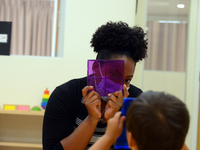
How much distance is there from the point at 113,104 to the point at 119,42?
0.24m

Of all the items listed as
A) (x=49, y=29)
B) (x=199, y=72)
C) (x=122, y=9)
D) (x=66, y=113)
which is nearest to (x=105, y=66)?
(x=66, y=113)

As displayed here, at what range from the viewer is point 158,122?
0.56 meters

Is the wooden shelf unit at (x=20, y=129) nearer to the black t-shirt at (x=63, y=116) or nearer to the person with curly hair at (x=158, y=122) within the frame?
the black t-shirt at (x=63, y=116)

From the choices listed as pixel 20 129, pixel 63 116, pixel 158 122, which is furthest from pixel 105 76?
pixel 20 129

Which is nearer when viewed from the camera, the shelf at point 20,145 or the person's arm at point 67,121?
the person's arm at point 67,121

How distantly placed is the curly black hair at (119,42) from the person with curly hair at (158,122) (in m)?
0.34

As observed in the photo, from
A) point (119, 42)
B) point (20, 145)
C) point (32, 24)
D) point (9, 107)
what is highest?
point (32, 24)

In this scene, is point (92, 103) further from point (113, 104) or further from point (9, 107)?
point (9, 107)

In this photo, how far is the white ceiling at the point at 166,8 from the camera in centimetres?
235

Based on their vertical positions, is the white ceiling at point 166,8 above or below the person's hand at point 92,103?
above

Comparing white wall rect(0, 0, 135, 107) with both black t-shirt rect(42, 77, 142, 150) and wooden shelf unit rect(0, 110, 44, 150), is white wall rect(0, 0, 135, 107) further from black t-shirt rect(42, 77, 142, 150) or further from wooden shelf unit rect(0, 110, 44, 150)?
black t-shirt rect(42, 77, 142, 150)

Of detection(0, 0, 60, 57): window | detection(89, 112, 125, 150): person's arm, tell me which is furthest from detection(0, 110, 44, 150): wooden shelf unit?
detection(89, 112, 125, 150): person's arm

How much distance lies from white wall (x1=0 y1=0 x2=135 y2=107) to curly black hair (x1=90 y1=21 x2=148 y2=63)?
126 centimetres

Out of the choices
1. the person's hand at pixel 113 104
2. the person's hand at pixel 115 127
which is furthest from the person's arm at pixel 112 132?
the person's hand at pixel 113 104
